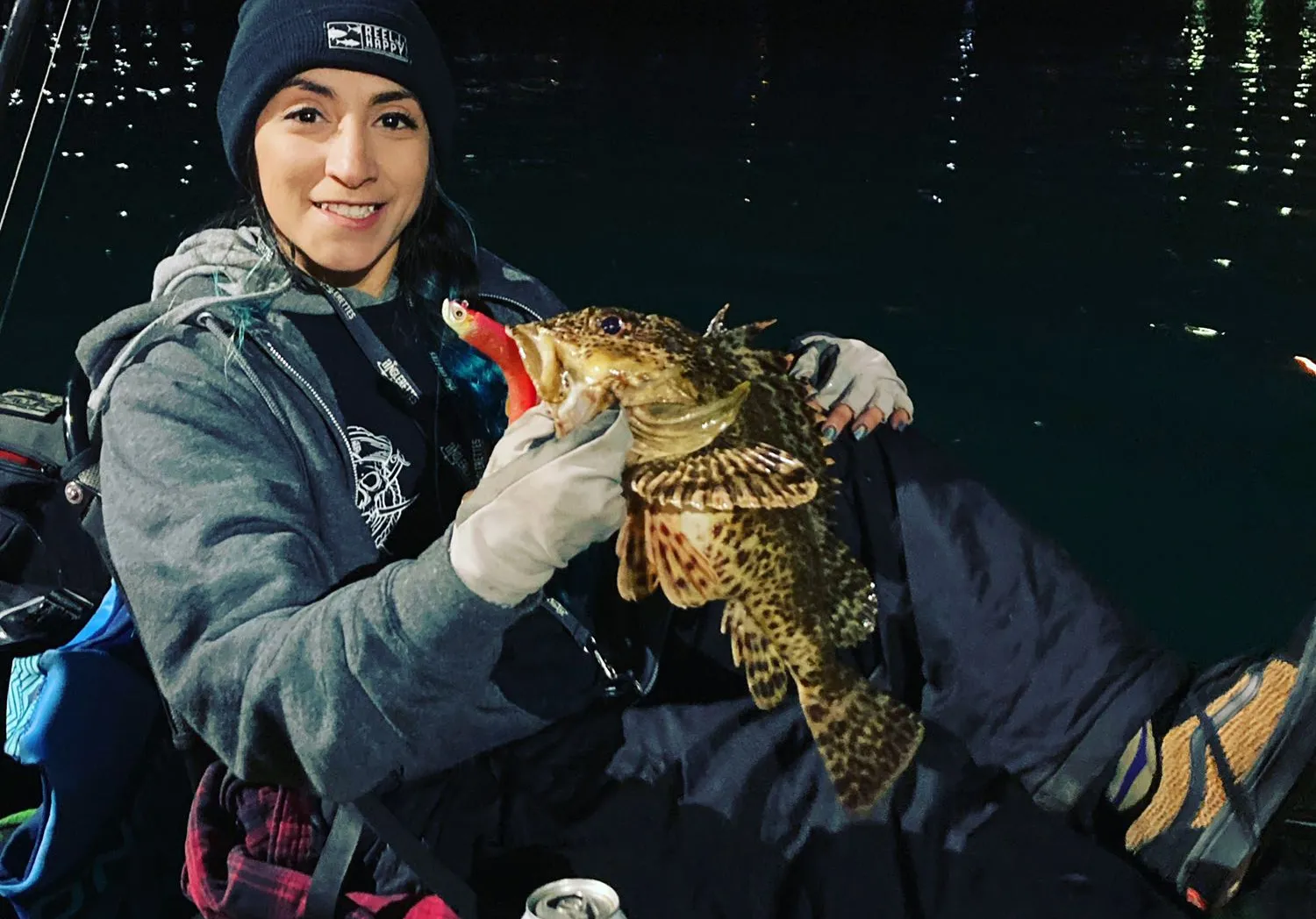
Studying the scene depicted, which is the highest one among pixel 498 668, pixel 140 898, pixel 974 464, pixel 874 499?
pixel 874 499

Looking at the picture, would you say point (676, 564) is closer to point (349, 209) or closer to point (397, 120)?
point (349, 209)

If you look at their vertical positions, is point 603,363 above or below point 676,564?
above

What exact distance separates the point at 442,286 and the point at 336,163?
66 centimetres

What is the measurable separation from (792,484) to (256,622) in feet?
4.14

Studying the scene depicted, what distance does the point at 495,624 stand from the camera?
2.36 meters

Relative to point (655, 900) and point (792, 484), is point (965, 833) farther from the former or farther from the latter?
point (792, 484)

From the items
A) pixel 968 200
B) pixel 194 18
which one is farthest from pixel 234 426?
pixel 194 18

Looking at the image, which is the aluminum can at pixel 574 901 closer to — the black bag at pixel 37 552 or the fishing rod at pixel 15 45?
the black bag at pixel 37 552

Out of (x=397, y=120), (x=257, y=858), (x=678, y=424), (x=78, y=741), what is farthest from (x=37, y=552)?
(x=678, y=424)

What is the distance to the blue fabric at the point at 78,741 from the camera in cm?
307

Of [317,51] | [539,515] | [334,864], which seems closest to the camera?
[539,515]

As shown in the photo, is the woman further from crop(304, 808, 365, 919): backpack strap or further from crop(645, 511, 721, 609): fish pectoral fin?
crop(645, 511, 721, 609): fish pectoral fin

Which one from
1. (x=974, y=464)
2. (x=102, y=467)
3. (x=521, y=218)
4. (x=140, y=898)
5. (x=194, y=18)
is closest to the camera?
(x=102, y=467)

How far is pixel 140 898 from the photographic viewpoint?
3.55m
